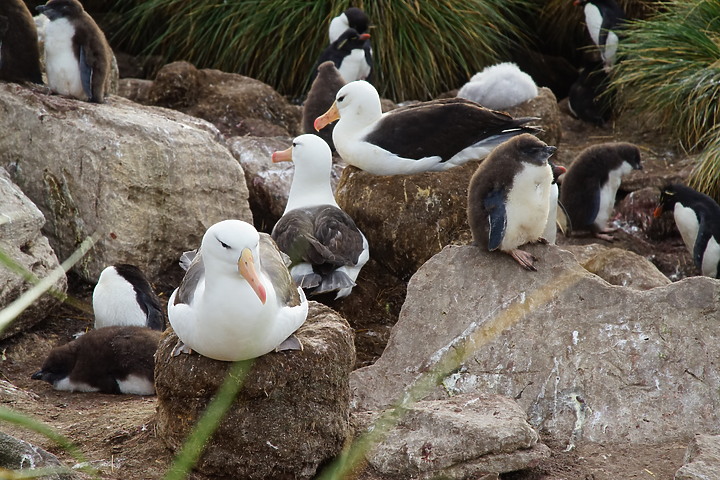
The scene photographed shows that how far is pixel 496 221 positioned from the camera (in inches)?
219

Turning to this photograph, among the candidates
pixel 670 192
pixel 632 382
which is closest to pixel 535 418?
pixel 632 382

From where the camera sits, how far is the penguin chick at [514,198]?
5652 mm

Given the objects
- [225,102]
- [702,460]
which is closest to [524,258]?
[702,460]

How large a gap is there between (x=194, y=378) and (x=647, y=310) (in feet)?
8.60

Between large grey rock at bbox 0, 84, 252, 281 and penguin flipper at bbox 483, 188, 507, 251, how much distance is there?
2.83 metres

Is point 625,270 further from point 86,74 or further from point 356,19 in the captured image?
point 356,19

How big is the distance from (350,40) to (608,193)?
355 centimetres

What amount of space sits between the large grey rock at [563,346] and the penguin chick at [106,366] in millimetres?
1351

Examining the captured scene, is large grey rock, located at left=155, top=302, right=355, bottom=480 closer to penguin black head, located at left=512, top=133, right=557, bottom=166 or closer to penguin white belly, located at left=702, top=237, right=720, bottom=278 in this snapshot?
penguin black head, located at left=512, top=133, right=557, bottom=166

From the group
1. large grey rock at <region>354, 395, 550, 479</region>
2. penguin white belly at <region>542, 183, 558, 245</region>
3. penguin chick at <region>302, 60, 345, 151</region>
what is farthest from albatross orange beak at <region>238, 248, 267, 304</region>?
penguin chick at <region>302, 60, 345, 151</region>

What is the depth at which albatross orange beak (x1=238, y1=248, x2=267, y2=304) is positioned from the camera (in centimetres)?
369

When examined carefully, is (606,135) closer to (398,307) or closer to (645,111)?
(645,111)

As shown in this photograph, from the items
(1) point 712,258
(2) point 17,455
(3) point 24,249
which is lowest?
(1) point 712,258

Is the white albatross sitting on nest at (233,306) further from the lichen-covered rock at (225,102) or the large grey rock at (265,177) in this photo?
the lichen-covered rock at (225,102)
